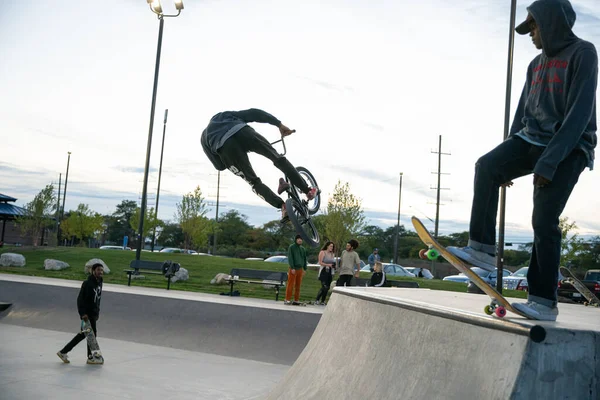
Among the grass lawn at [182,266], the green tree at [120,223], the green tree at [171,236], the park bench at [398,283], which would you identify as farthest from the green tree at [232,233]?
the park bench at [398,283]

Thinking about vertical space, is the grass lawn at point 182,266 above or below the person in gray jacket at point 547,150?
below

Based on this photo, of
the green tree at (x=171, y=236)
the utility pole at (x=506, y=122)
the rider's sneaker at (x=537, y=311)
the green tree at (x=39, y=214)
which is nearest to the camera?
the rider's sneaker at (x=537, y=311)

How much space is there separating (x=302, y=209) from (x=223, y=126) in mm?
1700

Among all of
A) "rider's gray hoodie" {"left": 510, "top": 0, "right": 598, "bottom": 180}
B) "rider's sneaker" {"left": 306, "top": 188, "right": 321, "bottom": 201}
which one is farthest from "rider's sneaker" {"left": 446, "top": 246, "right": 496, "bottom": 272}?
"rider's sneaker" {"left": 306, "top": 188, "right": 321, "bottom": 201}

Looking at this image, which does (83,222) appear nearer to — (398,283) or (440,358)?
(398,283)

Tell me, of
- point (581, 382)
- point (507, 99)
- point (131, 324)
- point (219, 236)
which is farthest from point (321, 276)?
point (219, 236)

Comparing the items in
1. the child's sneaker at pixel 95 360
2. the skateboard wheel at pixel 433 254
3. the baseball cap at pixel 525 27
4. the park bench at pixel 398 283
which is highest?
the baseball cap at pixel 525 27

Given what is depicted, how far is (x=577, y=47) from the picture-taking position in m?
3.64

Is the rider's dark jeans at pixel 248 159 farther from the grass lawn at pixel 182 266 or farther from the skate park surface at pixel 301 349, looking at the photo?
the grass lawn at pixel 182 266

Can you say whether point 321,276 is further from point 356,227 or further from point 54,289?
point 356,227

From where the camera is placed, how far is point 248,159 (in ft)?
21.5

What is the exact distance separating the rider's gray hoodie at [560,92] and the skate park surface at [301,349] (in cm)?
111

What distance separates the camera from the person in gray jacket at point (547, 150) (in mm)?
3510

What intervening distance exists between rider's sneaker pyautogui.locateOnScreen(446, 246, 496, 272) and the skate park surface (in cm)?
33
